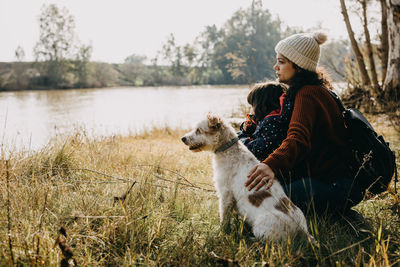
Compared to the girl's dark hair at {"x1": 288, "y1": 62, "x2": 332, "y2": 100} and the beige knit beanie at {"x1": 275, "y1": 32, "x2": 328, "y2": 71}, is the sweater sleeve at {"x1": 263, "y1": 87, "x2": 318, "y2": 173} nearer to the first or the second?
the girl's dark hair at {"x1": 288, "y1": 62, "x2": 332, "y2": 100}

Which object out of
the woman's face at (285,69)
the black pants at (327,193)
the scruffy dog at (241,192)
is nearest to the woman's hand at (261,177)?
the scruffy dog at (241,192)

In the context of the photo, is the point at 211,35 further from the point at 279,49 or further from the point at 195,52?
the point at 279,49

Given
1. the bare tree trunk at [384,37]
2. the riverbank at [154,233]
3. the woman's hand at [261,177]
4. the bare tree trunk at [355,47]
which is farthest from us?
the bare tree trunk at [355,47]

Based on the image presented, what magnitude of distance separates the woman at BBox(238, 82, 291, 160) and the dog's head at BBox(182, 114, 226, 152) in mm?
463

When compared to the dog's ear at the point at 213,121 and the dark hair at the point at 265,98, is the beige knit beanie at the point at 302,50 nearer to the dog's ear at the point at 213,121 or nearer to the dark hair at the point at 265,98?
the dark hair at the point at 265,98

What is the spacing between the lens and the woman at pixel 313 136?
274cm

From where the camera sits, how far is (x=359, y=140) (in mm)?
2957

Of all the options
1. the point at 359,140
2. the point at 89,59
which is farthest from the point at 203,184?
the point at 89,59

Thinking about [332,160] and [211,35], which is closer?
[332,160]

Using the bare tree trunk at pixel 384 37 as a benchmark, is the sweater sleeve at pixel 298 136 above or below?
below

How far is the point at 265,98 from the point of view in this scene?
11.7 feet

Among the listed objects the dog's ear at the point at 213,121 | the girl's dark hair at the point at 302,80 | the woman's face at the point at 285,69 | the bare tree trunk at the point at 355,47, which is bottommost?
the dog's ear at the point at 213,121

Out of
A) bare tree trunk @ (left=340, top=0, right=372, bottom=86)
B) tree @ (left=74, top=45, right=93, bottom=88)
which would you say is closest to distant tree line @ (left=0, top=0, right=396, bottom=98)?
tree @ (left=74, top=45, right=93, bottom=88)

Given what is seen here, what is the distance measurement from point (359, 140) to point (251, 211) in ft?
4.36
